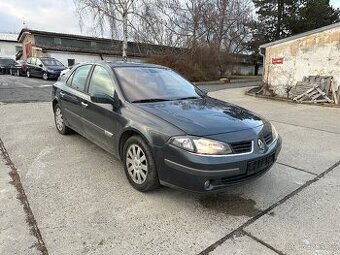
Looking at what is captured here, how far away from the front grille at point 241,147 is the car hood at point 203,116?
0.18 m

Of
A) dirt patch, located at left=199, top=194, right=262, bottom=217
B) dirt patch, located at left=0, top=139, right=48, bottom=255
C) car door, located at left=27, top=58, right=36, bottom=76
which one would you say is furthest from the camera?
car door, located at left=27, top=58, right=36, bottom=76

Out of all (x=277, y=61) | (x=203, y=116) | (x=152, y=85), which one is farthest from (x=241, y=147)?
(x=277, y=61)

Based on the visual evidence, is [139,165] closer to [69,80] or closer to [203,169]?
[203,169]

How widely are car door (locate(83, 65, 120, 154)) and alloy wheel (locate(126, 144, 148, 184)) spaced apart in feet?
1.31

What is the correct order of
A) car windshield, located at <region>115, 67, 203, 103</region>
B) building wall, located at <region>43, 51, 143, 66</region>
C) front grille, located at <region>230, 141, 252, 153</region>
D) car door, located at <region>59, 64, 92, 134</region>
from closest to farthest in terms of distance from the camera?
front grille, located at <region>230, 141, 252, 153</region> → car windshield, located at <region>115, 67, 203, 103</region> → car door, located at <region>59, 64, 92, 134</region> → building wall, located at <region>43, 51, 143, 66</region>

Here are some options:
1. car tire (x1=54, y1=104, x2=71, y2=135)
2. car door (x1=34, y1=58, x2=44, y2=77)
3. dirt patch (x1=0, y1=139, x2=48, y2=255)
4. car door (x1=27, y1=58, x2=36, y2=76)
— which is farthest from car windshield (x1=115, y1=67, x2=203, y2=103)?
car door (x1=27, y1=58, x2=36, y2=76)

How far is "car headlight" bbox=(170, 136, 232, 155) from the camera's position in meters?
3.12

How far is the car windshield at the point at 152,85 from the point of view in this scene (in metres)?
4.16

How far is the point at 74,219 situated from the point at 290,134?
5.18 m

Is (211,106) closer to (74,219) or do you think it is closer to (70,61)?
(74,219)

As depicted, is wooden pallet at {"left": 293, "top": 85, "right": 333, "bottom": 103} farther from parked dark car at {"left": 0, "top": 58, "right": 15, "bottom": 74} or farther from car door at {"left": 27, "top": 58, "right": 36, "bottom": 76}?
parked dark car at {"left": 0, "top": 58, "right": 15, "bottom": 74}

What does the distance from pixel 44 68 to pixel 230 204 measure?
19186mm

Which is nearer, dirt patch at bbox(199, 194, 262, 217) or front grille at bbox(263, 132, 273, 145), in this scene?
dirt patch at bbox(199, 194, 262, 217)

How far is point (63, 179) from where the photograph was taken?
4.05 meters
